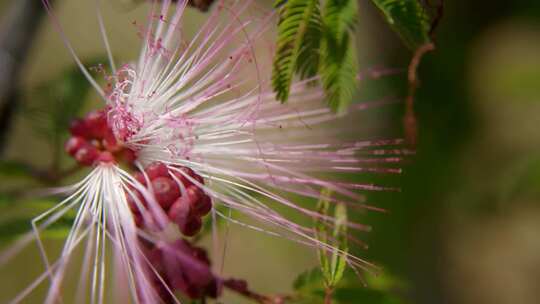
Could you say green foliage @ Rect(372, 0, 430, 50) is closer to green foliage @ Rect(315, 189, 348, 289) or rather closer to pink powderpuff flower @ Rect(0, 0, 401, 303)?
pink powderpuff flower @ Rect(0, 0, 401, 303)

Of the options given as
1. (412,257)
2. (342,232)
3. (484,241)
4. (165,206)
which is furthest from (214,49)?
(484,241)

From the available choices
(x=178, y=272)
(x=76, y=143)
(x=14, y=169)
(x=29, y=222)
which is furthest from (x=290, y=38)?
(x=14, y=169)

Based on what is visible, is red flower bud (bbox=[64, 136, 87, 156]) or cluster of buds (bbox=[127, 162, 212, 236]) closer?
cluster of buds (bbox=[127, 162, 212, 236])

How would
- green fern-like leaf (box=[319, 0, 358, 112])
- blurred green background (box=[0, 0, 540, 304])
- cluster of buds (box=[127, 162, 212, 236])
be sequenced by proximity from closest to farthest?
1. green fern-like leaf (box=[319, 0, 358, 112])
2. cluster of buds (box=[127, 162, 212, 236])
3. blurred green background (box=[0, 0, 540, 304])

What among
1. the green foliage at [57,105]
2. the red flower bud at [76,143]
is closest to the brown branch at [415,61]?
the red flower bud at [76,143]

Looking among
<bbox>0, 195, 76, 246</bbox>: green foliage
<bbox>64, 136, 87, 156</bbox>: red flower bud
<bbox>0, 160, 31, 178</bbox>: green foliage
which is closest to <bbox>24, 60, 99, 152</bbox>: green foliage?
<bbox>0, 160, 31, 178</bbox>: green foliage

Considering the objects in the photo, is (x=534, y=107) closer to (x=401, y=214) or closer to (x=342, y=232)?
(x=401, y=214)
